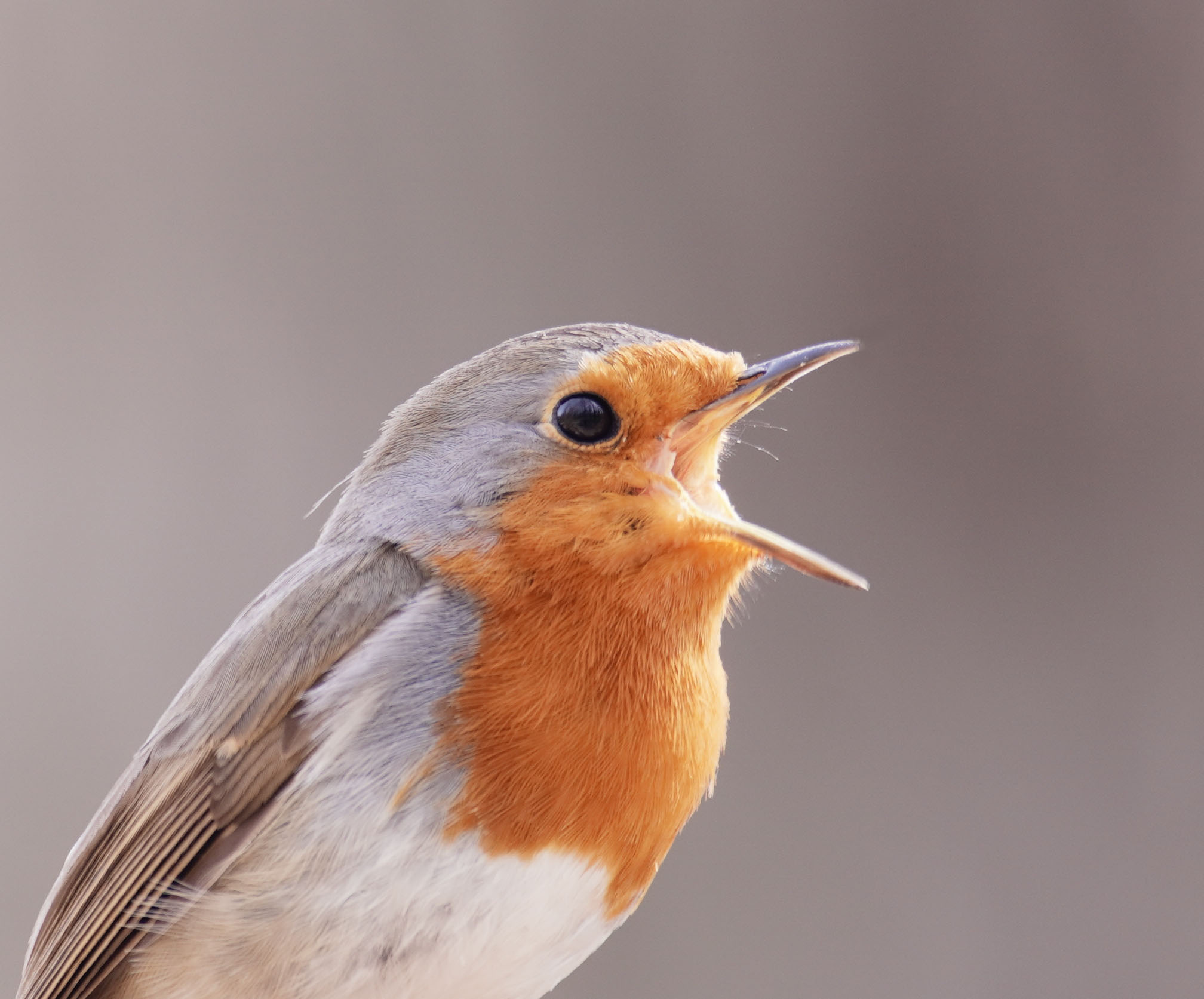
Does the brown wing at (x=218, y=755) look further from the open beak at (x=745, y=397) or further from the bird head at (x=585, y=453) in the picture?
the open beak at (x=745, y=397)

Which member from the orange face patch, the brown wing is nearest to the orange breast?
the orange face patch

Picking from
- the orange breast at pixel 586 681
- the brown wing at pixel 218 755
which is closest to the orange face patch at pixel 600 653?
the orange breast at pixel 586 681

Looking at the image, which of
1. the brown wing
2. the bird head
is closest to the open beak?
the bird head

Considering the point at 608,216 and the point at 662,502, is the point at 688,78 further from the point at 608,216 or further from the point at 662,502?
the point at 662,502

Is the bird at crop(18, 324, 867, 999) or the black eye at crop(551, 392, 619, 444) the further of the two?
the black eye at crop(551, 392, 619, 444)

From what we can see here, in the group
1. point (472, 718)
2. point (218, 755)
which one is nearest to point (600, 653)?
point (472, 718)

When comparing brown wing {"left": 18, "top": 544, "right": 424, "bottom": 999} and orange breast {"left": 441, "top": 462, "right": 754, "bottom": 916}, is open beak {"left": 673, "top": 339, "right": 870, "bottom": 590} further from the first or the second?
brown wing {"left": 18, "top": 544, "right": 424, "bottom": 999}

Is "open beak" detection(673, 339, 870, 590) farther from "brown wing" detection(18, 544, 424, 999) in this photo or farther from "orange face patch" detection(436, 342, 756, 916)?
"brown wing" detection(18, 544, 424, 999)

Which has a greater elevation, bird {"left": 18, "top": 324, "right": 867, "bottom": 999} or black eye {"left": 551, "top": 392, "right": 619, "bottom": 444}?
black eye {"left": 551, "top": 392, "right": 619, "bottom": 444}
